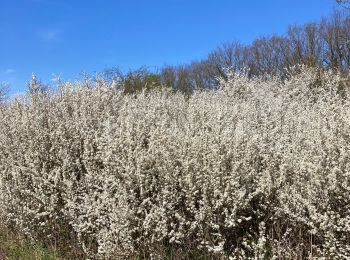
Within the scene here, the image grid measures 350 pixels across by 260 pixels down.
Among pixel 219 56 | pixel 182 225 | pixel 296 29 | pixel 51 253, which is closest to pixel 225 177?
pixel 182 225

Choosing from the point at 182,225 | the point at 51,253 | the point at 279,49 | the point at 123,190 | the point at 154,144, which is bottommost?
the point at 51,253

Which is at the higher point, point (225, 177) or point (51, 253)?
point (225, 177)

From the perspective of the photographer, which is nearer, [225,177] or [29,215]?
[225,177]

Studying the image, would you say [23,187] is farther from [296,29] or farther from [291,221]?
[296,29]

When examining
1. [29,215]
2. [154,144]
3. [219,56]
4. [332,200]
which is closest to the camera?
[332,200]

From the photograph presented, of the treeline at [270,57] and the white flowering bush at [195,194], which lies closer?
the white flowering bush at [195,194]

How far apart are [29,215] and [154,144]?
7.06ft

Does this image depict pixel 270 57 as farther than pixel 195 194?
Yes

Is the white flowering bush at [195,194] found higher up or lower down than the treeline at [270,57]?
lower down

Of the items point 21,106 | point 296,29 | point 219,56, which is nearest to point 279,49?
point 296,29

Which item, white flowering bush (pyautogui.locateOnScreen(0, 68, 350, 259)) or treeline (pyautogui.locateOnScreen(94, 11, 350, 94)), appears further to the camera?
treeline (pyautogui.locateOnScreen(94, 11, 350, 94))

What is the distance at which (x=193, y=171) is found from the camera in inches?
176

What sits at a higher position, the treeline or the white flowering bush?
the treeline

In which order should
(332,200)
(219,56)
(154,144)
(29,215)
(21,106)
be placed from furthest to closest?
(219,56) < (21,106) < (29,215) < (154,144) < (332,200)
